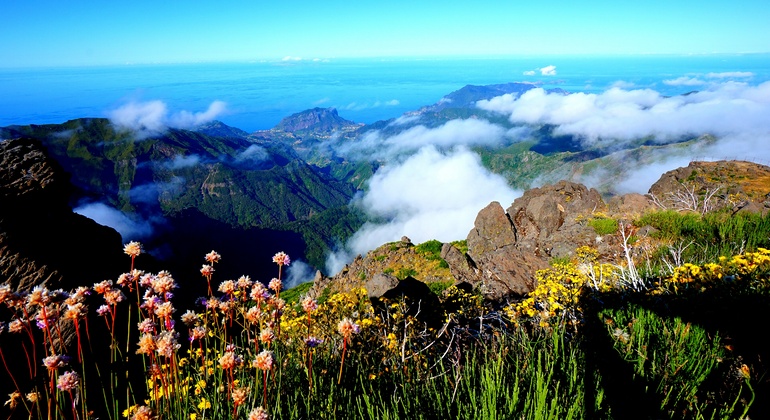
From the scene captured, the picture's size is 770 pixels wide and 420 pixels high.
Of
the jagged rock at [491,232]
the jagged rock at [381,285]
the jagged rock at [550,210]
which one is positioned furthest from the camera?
the jagged rock at [491,232]

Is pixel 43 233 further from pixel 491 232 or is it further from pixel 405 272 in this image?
pixel 491 232

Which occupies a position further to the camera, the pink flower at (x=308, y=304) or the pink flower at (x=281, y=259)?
the pink flower at (x=281, y=259)

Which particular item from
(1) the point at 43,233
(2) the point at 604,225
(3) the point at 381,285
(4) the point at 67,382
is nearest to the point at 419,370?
(4) the point at 67,382

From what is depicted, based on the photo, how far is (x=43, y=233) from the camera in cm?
586

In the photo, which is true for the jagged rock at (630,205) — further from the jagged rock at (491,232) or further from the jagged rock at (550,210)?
the jagged rock at (491,232)

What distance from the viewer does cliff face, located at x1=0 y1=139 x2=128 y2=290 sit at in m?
5.21

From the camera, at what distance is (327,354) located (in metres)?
2.99

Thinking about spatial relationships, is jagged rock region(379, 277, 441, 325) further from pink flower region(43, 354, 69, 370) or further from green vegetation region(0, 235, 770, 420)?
pink flower region(43, 354, 69, 370)

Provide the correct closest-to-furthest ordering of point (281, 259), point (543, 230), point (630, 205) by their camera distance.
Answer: point (281, 259)
point (630, 205)
point (543, 230)

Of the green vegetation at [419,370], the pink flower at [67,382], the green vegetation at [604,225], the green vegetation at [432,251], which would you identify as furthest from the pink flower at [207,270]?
the green vegetation at [432,251]

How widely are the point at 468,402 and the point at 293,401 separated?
1148mm

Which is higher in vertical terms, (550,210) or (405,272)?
(550,210)

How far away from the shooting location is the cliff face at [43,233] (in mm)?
5207

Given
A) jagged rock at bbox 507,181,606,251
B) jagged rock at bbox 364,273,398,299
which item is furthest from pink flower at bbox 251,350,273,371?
jagged rock at bbox 507,181,606,251
